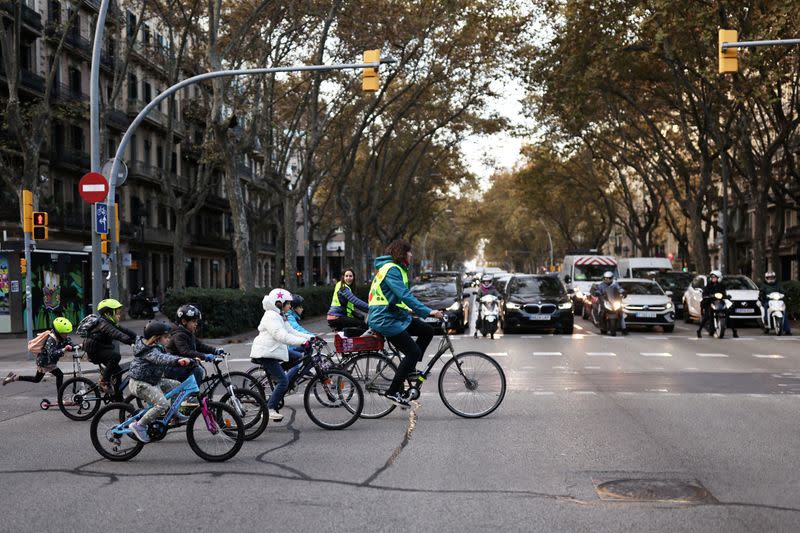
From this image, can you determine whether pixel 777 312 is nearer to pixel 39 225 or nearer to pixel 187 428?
pixel 39 225

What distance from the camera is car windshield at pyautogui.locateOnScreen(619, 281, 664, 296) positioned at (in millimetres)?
24047

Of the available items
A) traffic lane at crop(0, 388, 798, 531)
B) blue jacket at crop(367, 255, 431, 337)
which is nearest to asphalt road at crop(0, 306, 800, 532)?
traffic lane at crop(0, 388, 798, 531)

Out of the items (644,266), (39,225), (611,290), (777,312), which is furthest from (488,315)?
(644,266)

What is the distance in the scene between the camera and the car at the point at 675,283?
3069cm

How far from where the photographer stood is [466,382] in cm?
905

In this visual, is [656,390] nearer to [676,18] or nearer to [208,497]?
[208,497]

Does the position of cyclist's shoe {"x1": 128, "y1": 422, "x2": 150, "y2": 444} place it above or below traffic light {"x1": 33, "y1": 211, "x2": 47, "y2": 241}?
below

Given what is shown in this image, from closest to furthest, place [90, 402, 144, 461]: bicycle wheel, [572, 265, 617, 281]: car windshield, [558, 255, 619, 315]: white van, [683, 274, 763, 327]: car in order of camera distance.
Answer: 1. [90, 402, 144, 461]: bicycle wheel
2. [683, 274, 763, 327]: car
3. [558, 255, 619, 315]: white van
4. [572, 265, 617, 281]: car windshield

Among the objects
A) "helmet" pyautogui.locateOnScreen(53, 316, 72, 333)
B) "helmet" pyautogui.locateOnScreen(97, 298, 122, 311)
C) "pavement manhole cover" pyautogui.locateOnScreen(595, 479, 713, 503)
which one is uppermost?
"helmet" pyautogui.locateOnScreen(97, 298, 122, 311)

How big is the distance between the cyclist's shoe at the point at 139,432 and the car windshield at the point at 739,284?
20895mm

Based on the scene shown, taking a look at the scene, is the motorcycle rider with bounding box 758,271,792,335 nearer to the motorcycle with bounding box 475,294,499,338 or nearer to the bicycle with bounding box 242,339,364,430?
the motorcycle with bounding box 475,294,499,338

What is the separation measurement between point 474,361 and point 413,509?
3664 millimetres

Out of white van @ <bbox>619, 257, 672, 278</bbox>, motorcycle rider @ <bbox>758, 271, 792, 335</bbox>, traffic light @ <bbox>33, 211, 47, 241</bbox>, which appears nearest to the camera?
traffic light @ <bbox>33, 211, 47, 241</bbox>

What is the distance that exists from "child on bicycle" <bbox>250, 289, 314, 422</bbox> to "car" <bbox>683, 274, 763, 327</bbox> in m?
16.2
